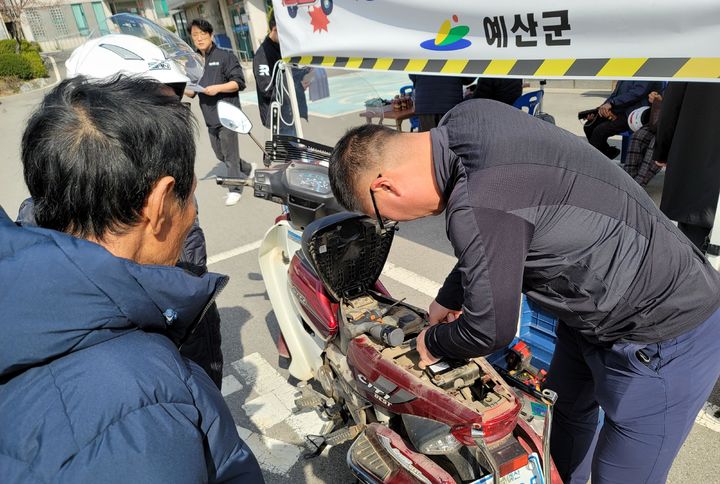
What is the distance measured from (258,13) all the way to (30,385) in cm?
2615

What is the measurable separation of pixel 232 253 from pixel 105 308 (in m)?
4.13

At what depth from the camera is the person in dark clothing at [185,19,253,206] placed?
19.1 feet

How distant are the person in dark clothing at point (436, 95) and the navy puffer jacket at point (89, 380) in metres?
4.39

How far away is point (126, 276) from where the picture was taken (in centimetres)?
82

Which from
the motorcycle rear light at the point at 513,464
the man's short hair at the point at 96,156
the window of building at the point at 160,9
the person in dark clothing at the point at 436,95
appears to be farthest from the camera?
the window of building at the point at 160,9

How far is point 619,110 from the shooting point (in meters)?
5.40

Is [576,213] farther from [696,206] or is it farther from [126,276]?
[696,206]

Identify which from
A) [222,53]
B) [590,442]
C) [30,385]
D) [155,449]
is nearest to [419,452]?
[590,442]

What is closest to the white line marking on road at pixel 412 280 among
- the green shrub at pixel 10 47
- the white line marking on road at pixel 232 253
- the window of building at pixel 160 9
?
the white line marking on road at pixel 232 253

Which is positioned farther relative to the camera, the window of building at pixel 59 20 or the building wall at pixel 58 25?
the window of building at pixel 59 20

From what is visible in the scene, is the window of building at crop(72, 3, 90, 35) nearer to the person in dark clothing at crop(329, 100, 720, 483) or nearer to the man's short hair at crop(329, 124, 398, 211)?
the man's short hair at crop(329, 124, 398, 211)

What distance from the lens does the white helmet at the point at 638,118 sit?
16.2 ft

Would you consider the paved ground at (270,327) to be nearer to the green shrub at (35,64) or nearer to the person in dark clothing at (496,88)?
the person in dark clothing at (496,88)

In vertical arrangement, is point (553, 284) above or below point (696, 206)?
above
